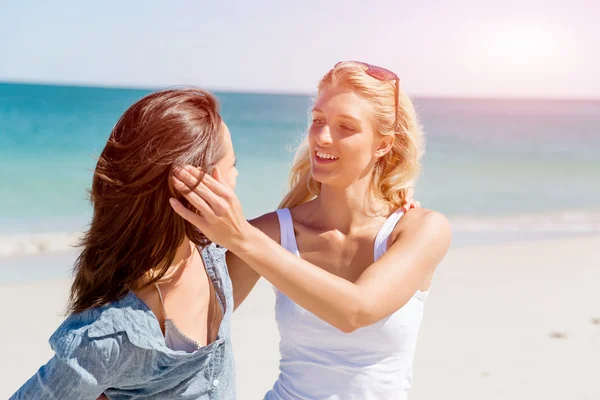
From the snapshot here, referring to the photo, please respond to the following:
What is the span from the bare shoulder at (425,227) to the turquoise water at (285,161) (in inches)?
43.8

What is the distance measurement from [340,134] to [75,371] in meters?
1.44

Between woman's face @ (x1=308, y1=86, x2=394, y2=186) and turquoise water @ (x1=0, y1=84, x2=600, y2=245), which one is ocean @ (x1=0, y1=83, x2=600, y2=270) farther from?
woman's face @ (x1=308, y1=86, x2=394, y2=186)

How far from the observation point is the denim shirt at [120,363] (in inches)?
Answer: 78.3

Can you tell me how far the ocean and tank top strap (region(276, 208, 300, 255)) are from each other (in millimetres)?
483

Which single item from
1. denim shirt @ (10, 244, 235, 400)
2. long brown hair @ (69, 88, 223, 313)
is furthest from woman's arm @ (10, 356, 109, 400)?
long brown hair @ (69, 88, 223, 313)

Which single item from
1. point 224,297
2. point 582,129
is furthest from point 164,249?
point 582,129

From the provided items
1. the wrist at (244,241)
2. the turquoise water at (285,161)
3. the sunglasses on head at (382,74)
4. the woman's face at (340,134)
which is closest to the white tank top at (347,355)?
the woman's face at (340,134)

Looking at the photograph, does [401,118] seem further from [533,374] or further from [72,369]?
[533,374]

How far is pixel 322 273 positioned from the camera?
229cm

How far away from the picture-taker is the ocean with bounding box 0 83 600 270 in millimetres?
12250

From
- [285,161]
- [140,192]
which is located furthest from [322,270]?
[285,161]

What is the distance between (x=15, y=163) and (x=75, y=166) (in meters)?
1.58

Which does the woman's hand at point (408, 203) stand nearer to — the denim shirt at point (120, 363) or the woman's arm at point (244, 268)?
the woman's arm at point (244, 268)

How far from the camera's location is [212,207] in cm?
201
